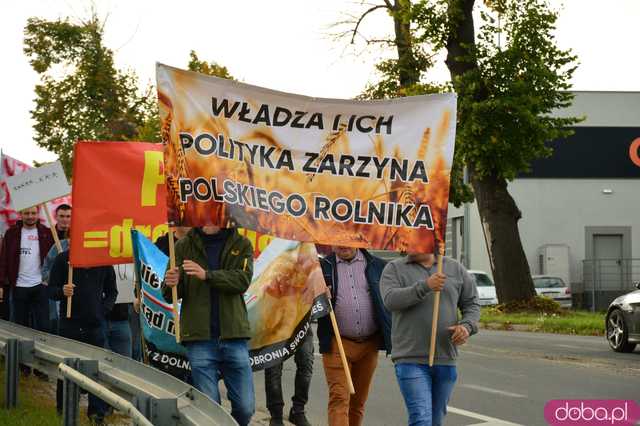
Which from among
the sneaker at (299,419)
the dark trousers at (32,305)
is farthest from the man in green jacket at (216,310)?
the dark trousers at (32,305)

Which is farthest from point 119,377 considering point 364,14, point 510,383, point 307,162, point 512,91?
point 364,14

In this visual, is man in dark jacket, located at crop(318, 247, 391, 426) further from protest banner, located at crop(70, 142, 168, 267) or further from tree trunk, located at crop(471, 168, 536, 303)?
tree trunk, located at crop(471, 168, 536, 303)

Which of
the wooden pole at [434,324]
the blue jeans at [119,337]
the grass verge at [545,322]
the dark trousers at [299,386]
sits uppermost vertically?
the wooden pole at [434,324]

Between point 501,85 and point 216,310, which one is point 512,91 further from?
point 216,310

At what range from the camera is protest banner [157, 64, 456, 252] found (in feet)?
24.7

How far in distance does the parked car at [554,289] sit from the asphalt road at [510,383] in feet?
74.3

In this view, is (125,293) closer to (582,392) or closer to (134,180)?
(134,180)

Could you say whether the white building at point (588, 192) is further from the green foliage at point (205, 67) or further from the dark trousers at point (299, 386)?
the dark trousers at point (299, 386)

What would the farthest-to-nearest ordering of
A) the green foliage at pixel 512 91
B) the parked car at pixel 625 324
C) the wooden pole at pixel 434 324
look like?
the green foliage at pixel 512 91
the parked car at pixel 625 324
the wooden pole at pixel 434 324

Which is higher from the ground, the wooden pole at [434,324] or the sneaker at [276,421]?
the wooden pole at [434,324]

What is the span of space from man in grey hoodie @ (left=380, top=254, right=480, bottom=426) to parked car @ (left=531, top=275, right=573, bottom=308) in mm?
35684

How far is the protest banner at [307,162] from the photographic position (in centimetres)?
754

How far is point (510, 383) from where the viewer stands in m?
14.0

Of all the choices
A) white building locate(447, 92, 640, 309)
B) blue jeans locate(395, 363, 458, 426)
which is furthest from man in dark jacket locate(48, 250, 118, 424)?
white building locate(447, 92, 640, 309)
